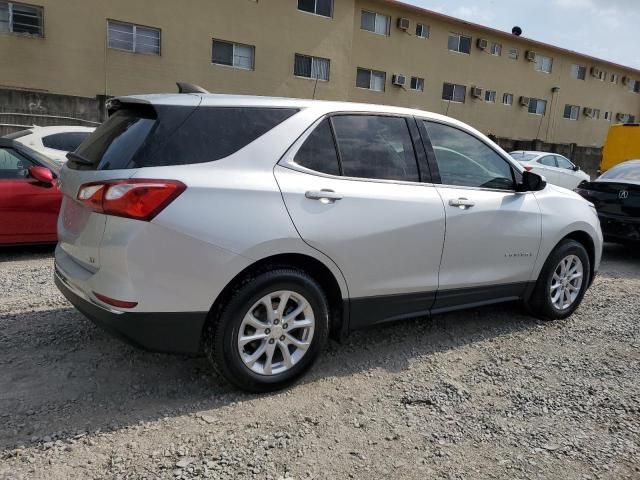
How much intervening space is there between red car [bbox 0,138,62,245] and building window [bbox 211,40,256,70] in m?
14.1

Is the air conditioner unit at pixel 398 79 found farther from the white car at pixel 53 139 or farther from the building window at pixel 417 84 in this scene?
the white car at pixel 53 139

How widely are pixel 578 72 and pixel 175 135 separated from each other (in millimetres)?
35787

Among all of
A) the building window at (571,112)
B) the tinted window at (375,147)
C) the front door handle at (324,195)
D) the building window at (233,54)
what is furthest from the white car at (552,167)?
the building window at (571,112)

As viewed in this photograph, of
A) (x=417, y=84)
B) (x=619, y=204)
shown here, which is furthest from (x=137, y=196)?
(x=417, y=84)

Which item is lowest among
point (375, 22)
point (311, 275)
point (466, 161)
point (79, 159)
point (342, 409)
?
point (342, 409)

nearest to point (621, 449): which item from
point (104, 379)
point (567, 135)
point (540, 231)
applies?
point (540, 231)

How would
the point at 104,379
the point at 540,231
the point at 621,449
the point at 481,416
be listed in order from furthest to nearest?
the point at 540,231 < the point at 104,379 < the point at 481,416 < the point at 621,449

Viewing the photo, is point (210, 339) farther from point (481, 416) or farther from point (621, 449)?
point (621, 449)

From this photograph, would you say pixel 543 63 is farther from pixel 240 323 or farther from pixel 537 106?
pixel 240 323

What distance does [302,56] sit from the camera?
21.0 m

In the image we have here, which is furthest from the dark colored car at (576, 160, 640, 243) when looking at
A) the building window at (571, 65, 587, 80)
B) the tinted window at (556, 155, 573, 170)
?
the building window at (571, 65, 587, 80)

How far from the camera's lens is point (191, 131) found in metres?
2.92

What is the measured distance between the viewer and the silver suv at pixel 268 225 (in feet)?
9.02

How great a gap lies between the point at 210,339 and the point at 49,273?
10.8 feet
